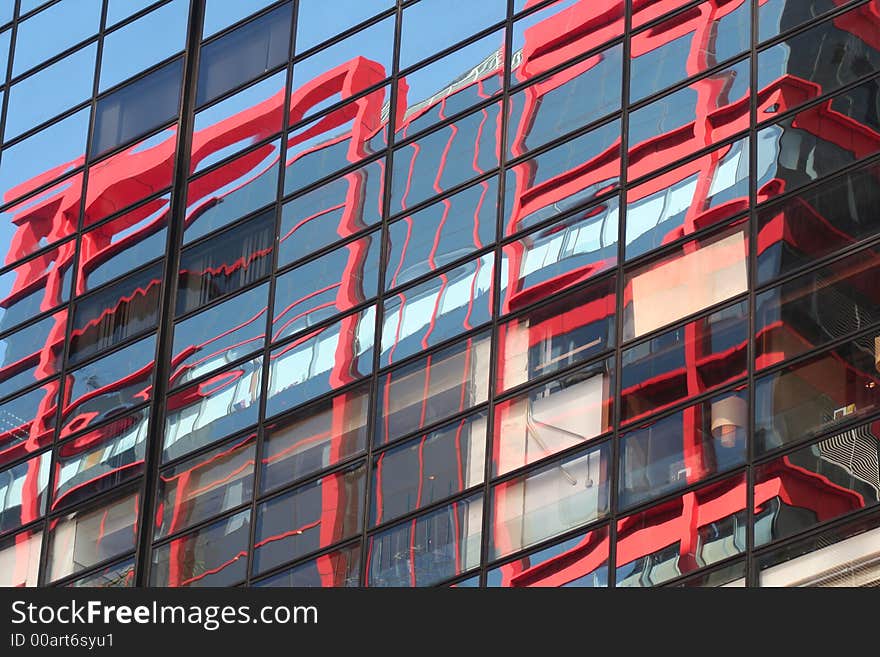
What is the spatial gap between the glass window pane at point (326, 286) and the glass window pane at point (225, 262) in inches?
29.3

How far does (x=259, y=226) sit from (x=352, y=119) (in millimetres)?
2410

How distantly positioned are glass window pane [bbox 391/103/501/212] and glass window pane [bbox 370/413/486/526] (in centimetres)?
410

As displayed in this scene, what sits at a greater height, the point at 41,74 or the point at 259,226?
the point at 41,74

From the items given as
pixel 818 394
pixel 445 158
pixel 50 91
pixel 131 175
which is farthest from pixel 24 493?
pixel 818 394

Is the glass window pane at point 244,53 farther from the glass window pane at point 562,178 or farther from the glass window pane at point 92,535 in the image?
the glass window pane at point 92,535

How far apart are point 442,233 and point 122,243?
7044 mm

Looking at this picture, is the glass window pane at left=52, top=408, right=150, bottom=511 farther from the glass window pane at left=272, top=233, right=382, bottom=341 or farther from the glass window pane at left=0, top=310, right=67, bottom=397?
the glass window pane at left=272, top=233, right=382, bottom=341

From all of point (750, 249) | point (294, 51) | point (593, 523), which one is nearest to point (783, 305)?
point (750, 249)

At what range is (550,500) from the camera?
35000 mm

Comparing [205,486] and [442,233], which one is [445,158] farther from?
[205,486]

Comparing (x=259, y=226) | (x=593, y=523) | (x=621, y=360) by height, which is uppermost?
(x=259, y=226)

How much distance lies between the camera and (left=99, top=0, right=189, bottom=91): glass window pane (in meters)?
43.0

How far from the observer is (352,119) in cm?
3981

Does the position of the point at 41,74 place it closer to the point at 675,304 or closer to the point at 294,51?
the point at 294,51
